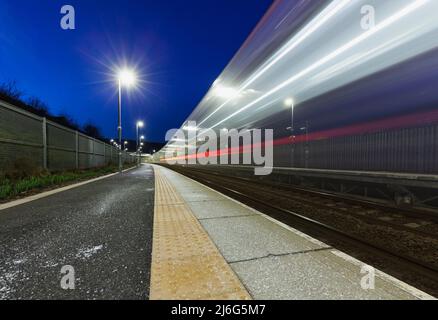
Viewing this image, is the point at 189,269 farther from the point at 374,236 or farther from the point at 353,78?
the point at 353,78

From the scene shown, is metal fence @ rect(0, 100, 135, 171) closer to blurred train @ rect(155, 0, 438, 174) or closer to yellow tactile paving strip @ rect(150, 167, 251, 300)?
yellow tactile paving strip @ rect(150, 167, 251, 300)

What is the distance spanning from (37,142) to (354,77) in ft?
57.7

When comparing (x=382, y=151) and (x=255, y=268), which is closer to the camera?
(x=255, y=268)

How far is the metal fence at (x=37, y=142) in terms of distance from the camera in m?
8.90

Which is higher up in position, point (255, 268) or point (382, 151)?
point (382, 151)

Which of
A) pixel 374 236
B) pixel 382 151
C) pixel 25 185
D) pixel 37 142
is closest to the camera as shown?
pixel 374 236

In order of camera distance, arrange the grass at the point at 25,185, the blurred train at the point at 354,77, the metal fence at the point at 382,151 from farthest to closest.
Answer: the blurred train at the point at 354,77
the metal fence at the point at 382,151
the grass at the point at 25,185

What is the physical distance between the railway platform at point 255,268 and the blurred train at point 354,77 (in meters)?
7.68

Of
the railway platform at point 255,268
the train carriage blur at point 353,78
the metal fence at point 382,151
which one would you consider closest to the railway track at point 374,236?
the railway platform at point 255,268

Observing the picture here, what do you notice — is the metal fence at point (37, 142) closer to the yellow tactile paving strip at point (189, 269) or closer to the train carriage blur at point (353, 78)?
the yellow tactile paving strip at point (189, 269)

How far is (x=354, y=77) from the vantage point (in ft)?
45.2

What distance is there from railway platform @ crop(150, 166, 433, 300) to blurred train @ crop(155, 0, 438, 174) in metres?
7.68

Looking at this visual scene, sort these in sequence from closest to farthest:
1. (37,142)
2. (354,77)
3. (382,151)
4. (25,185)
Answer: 1. (25,185)
2. (382,151)
3. (37,142)
4. (354,77)

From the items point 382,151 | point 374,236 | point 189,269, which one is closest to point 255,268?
point 189,269
